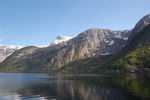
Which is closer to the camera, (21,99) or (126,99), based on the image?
(126,99)

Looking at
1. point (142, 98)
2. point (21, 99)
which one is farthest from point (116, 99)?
point (21, 99)

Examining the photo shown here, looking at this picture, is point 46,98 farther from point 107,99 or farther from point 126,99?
point 126,99

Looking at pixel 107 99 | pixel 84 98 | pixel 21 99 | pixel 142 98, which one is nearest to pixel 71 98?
pixel 84 98

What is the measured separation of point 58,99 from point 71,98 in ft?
14.9

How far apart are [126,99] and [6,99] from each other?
4134 centimetres

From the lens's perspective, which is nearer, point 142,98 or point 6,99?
point 142,98

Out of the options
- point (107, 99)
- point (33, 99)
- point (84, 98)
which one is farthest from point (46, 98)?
point (107, 99)

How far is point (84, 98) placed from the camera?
8356 centimetres

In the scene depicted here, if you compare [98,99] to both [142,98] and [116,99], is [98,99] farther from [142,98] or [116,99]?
[142,98]

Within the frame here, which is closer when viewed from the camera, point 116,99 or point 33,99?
point 116,99

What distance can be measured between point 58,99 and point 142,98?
2762 cm

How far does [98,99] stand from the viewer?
81062 mm

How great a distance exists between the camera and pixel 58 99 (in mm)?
82125

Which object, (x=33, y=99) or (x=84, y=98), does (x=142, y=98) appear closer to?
(x=84, y=98)
